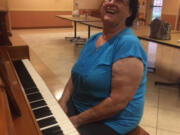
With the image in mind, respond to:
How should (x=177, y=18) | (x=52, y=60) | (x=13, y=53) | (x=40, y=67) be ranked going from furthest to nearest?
(x=177, y=18)
(x=52, y=60)
(x=40, y=67)
(x=13, y=53)

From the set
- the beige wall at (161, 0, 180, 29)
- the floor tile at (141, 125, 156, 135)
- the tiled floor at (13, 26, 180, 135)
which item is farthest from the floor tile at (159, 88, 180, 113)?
the beige wall at (161, 0, 180, 29)

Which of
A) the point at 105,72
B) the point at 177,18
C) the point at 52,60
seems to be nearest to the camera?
the point at 105,72

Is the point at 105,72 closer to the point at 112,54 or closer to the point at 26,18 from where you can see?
the point at 112,54

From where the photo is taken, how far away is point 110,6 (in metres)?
1.19

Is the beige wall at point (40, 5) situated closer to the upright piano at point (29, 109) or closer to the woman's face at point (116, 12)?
the upright piano at point (29, 109)

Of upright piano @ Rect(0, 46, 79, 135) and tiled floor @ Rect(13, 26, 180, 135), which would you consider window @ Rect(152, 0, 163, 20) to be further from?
upright piano @ Rect(0, 46, 79, 135)

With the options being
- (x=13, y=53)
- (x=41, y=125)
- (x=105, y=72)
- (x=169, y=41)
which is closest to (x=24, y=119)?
(x=41, y=125)

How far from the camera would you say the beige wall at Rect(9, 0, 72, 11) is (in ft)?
29.5

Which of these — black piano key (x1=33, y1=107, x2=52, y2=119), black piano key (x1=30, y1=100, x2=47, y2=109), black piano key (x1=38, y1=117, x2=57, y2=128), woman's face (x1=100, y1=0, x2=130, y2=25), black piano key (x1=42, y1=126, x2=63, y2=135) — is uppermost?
woman's face (x1=100, y1=0, x2=130, y2=25)

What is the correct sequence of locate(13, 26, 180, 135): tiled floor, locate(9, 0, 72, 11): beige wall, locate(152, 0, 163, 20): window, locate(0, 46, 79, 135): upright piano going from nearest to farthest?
locate(0, 46, 79, 135): upright piano, locate(13, 26, 180, 135): tiled floor, locate(9, 0, 72, 11): beige wall, locate(152, 0, 163, 20): window

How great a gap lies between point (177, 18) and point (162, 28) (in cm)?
619

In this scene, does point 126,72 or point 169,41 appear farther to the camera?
point 169,41

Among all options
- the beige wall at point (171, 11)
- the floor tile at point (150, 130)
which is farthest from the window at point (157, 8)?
the floor tile at point (150, 130)

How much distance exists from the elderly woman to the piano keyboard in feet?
0.65
